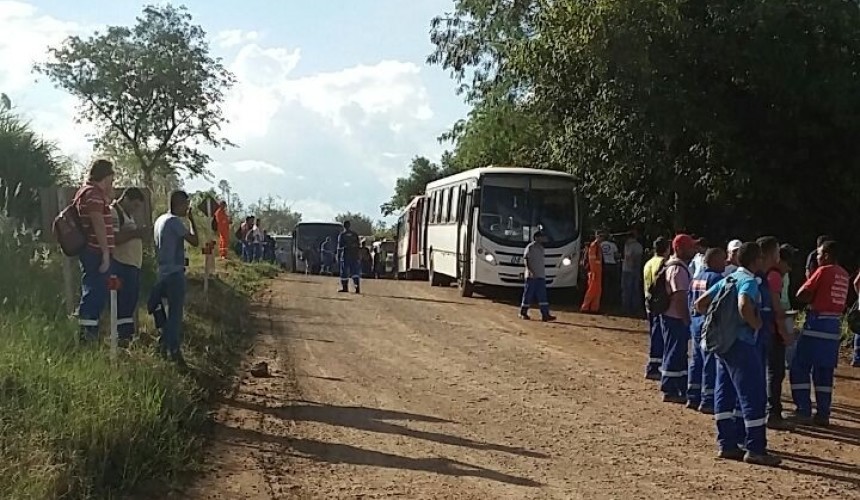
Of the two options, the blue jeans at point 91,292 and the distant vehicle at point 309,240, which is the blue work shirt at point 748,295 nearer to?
the blue jeans at point 91,292

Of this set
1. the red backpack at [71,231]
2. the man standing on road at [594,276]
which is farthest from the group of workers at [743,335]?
the man standing on road at [594,276]

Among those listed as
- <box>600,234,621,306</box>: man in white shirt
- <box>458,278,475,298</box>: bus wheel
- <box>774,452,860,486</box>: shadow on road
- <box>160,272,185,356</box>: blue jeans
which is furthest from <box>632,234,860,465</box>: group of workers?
<box>458,278,475,298</box>: bus wheel

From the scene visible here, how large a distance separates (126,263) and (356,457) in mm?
3631

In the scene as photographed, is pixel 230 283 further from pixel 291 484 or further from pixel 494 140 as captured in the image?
pixel 291 484

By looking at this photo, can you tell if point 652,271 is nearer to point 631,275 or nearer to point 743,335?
point 743,335

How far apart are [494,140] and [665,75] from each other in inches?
580

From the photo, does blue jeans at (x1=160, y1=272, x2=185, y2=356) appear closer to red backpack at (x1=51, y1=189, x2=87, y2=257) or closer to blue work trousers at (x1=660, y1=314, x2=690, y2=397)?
red backpack at (x1=51, y1=189, x2=87, y2=257)

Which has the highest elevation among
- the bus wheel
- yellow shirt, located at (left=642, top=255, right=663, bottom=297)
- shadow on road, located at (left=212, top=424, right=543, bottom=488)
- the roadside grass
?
yellow shirt, located at (left=642, top=255, right=663, bottom=297)

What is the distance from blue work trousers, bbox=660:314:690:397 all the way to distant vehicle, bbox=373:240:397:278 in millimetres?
32181

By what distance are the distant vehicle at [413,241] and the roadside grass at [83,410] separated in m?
20.7

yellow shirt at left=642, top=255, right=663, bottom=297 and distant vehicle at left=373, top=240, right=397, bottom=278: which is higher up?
distant vehicle at left=373, top=240, right=397, bottom=278

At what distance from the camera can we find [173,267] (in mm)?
11008

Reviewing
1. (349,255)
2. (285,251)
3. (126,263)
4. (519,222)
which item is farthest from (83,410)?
(285,251)

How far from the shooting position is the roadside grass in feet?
22.1
